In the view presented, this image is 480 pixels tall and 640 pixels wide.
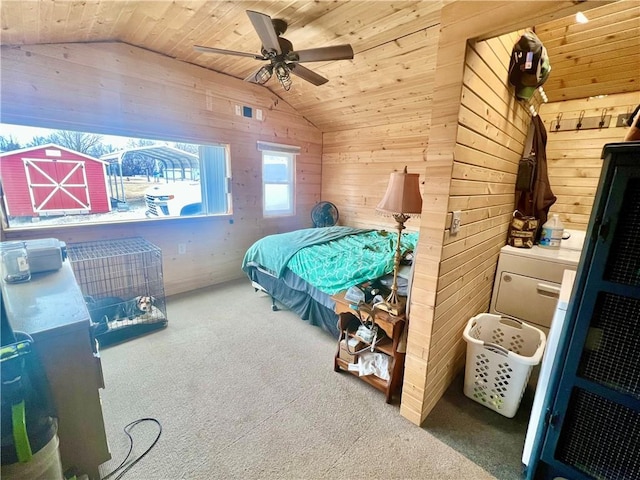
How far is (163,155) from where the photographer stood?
10.6 feet

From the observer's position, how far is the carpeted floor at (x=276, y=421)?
1380 mm

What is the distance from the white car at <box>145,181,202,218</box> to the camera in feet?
10.5

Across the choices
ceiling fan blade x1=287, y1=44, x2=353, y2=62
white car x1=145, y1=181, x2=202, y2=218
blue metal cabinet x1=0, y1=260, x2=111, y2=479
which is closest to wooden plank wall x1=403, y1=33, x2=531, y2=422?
ceiling fan blade x1=287, y1=44, x2=353, y2=62

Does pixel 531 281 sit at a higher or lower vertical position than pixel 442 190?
lower

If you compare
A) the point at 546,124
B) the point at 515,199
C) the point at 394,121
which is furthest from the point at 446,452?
the point at 394,121

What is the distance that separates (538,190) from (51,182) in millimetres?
4313

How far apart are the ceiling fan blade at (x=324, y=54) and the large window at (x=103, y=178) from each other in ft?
6.07

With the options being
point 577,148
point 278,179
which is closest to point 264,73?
point 278,179

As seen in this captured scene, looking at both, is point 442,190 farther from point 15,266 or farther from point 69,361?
point 15,266

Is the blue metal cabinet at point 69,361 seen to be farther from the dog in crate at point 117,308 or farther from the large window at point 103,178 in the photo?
the large window at point 103,178

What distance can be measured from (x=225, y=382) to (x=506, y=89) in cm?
267

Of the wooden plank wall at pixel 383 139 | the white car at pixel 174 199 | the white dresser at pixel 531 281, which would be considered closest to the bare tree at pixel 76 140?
the white car at pixel 174 199

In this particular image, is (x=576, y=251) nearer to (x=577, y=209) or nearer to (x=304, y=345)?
(x=577, y=209)

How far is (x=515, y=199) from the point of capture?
2404 millimetres
